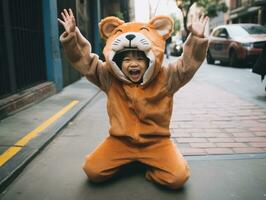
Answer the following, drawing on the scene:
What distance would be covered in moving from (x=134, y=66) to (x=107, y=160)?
2.92 feet

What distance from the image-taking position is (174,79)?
3053mm

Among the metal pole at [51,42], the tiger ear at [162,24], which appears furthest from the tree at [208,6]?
the tiger ear at [162,24]

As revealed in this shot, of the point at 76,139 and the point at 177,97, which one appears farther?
the point at 177,97

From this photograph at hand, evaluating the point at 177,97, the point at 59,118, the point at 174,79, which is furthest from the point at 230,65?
the point at 174,79

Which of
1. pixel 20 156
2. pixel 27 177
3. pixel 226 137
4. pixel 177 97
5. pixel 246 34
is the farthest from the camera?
pixel 246 34

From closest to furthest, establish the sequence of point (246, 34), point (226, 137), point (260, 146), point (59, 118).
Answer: point (260, 146), point (226, 137), point (59, 118), point (246, 34)

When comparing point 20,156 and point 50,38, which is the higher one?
point 50,38

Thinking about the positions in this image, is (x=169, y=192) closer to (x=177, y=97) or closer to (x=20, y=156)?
(x=20, y=156)

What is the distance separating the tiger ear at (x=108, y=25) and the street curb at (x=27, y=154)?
5.12 ft

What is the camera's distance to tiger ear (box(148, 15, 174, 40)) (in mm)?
3082

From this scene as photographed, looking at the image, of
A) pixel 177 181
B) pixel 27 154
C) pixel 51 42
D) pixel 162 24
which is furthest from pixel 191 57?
pixel 51 42

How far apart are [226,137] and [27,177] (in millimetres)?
2532

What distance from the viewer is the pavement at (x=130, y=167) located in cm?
300

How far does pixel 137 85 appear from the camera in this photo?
3076mm
